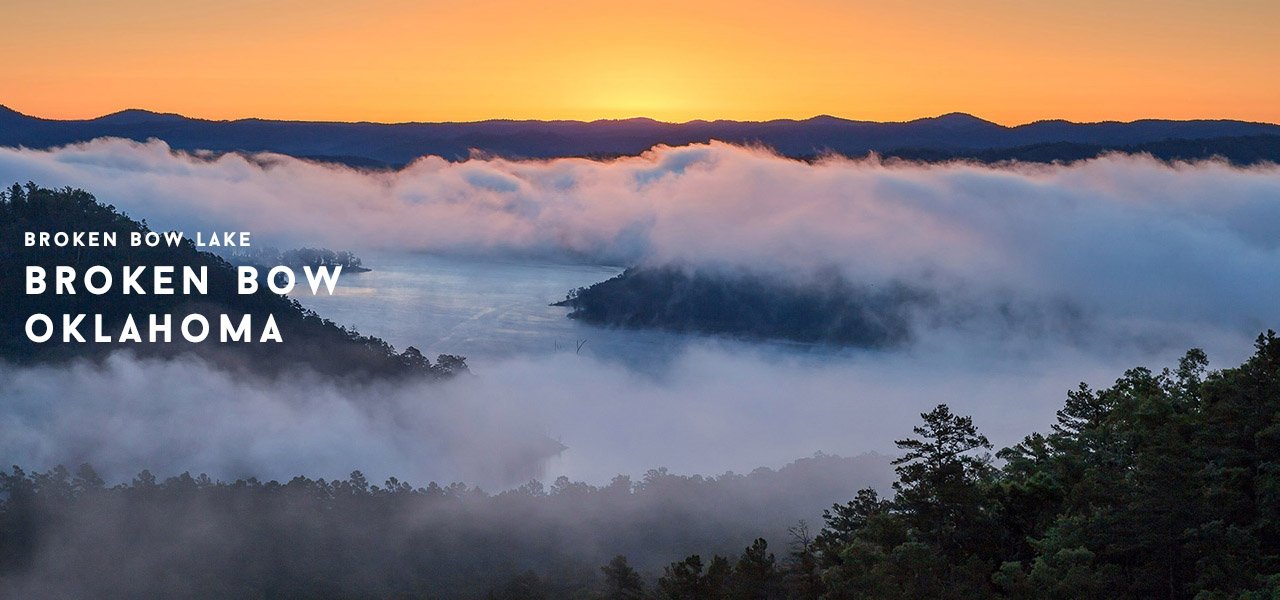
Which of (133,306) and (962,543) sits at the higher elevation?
(962,543)

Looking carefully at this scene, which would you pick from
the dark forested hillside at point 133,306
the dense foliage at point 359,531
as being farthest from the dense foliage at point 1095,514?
the dark forested hillside at point 133,306

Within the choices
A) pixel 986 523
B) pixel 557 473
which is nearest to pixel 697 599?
pixel 986 523

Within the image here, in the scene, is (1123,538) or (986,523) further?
(986,523)

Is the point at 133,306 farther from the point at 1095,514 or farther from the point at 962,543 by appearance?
the point at 1095,514

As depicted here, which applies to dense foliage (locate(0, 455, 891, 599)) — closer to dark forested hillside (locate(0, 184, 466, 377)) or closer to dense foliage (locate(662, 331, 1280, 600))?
dense foliage (locate(662, 331, 1280, 600))

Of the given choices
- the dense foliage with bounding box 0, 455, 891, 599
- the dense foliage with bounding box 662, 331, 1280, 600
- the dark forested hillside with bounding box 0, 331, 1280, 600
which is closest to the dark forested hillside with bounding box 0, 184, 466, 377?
the dense foliage with bounding box 0, 455, 891, 599

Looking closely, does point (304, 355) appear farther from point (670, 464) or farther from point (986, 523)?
point (986, 523)

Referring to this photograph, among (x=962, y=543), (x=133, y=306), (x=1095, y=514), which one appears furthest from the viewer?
(x=133, y=306)

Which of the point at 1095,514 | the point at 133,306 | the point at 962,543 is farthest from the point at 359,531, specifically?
the point at 133,306

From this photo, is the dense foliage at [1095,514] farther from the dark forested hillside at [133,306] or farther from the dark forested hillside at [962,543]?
the dark forested hillside at [133,306]
